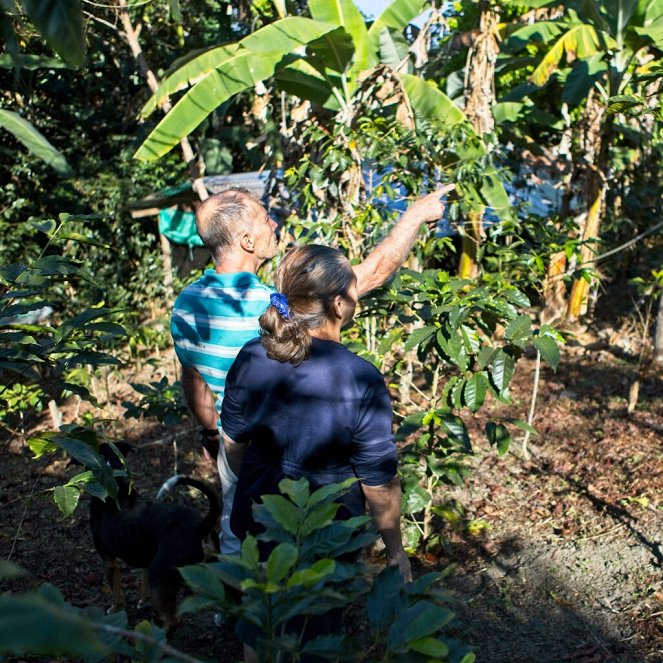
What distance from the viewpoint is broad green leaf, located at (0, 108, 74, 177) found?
9.12 metres

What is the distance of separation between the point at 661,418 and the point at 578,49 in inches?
184

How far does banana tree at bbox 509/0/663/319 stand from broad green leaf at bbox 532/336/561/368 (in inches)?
189

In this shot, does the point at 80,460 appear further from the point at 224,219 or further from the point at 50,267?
the point at 224,219

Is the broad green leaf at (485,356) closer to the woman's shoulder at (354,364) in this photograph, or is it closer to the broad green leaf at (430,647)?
the woman's shoulder at (354,364)

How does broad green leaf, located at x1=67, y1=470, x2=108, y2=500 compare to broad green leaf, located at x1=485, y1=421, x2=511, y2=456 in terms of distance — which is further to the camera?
broad green leaf, located at x1=485, y1=421, x2=511, y2=456

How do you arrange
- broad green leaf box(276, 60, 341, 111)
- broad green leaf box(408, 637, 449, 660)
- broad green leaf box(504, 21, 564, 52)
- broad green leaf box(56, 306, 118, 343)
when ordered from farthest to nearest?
broad green leaf box(504, 21, 564, 52)
broad green leaf box(276, 60, 341, 111)
broad green leaf box(56, 306, 118, 343)
broad green leaf box(408, 637, 449, 660)

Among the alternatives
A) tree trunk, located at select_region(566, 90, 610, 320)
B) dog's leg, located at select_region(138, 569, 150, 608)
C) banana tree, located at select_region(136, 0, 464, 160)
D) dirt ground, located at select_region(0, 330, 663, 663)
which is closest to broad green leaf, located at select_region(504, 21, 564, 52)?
tree trunk, located at select_region(566, 90, 610, 320)

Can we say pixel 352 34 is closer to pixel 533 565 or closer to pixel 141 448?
pixel 141 448

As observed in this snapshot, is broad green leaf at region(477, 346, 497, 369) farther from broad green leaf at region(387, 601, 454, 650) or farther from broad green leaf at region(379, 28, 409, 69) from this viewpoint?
broad green leaf at region(379, 28, 409, 69)

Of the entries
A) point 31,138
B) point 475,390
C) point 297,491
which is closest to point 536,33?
point 31,138

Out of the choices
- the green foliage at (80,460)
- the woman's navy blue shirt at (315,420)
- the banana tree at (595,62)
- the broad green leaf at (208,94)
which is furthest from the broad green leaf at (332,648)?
the banana tree at (595,62)

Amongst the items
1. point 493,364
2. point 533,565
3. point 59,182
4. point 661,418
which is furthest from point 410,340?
point 59,182

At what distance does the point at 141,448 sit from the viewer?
6367 mm

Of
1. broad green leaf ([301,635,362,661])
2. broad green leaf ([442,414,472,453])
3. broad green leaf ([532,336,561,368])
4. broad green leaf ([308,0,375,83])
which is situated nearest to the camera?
broad green leaf ([301,635,362,661])
